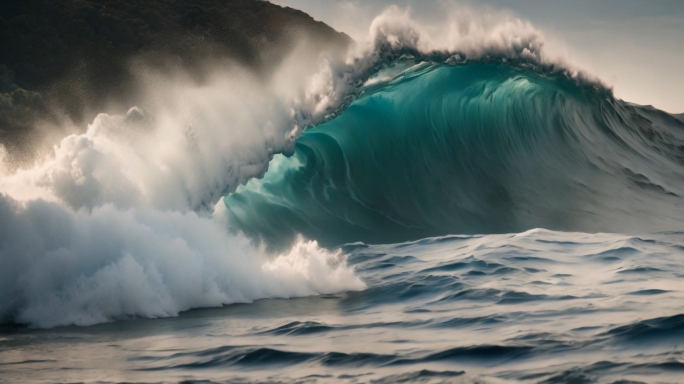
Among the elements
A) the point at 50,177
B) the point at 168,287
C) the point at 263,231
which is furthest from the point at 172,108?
the point at 168,287

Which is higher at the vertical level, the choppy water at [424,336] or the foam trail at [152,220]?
the foam trail at [152,220]

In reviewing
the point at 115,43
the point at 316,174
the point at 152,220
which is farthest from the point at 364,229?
the point at 115,43

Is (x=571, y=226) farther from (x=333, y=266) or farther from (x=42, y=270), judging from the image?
(x=42, y=270)

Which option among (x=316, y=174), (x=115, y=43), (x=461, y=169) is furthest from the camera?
Answer: (x=115, y=43)

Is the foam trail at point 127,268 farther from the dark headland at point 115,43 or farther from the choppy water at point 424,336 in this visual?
the dark headland at point 115,43

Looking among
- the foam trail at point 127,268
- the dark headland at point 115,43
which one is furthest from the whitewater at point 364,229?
the dark headland at point 115,43

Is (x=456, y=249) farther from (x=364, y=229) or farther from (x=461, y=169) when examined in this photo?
(x=461, y=169)
